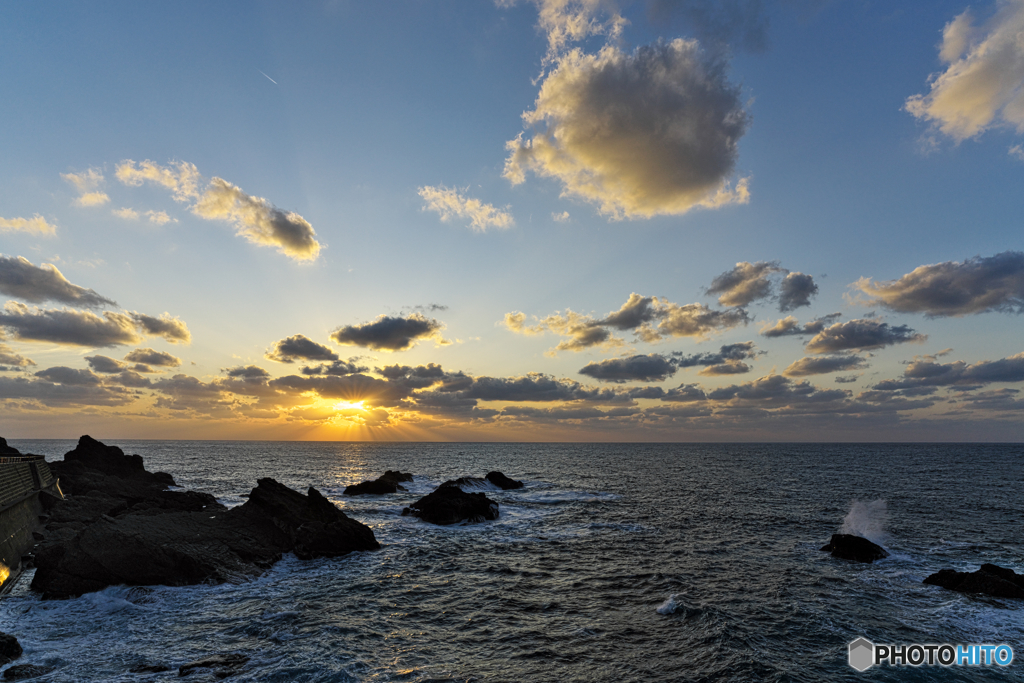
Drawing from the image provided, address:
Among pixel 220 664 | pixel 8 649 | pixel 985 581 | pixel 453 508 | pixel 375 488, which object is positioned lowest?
pixel 375 488

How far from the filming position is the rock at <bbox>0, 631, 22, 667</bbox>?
15914 mm

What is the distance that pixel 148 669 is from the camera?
15.9 meters

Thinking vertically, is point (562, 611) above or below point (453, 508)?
above

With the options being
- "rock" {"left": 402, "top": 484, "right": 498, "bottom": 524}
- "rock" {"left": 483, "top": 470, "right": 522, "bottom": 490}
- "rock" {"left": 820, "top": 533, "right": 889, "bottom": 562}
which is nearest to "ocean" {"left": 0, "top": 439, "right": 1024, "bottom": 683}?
"rock" {"left": 820, "top": 533, "right": 889, "bottom": 562}

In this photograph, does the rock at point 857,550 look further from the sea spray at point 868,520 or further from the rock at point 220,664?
the rock at point 220,664

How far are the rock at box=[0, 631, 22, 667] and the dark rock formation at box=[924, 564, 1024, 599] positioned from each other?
139 ft

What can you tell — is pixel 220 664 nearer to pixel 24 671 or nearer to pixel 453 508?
pixel 24 671

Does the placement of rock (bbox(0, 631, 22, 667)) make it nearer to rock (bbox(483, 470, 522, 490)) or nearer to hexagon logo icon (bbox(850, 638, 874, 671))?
hexagon logo icon (bbox(850, 638, 874, 671))

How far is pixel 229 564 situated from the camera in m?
26.7

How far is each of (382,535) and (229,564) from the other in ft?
43.8

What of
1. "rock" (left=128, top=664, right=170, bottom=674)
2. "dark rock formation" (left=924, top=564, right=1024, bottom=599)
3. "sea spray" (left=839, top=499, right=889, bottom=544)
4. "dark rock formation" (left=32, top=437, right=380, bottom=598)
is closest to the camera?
"rock" (left=128, top=664, right=170, bottom=674)

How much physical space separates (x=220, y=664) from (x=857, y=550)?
121 feet

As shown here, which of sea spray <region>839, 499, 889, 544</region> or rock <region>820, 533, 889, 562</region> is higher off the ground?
rock <region>820, 533, 889, 562</region>

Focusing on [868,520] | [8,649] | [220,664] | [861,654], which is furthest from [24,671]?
[868,520]
